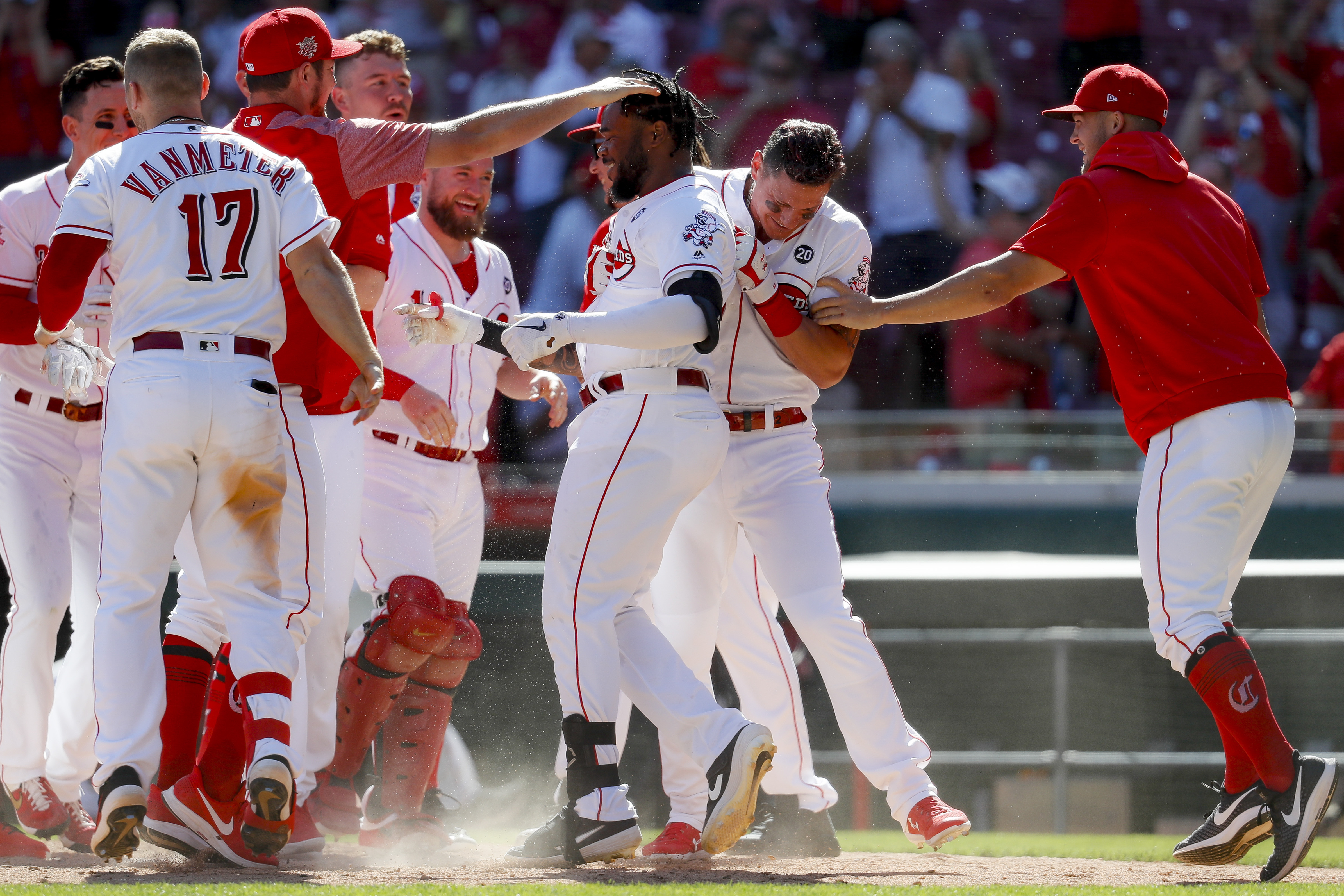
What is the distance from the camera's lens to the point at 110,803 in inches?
126

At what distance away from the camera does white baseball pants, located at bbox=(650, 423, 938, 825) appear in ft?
12.5

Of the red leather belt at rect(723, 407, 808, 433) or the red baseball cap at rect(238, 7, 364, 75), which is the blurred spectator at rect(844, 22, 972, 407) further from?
the red baseball cap at rect(238, 7, 364, 75)

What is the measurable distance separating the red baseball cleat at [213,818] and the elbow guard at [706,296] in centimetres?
160

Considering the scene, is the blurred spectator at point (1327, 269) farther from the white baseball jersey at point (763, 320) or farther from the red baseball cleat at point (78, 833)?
the red baseball cleat at point (78, 833)

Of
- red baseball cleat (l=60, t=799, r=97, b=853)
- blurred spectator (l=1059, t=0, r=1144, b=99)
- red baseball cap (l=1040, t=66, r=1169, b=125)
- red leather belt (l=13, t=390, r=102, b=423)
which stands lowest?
red baseball cleat (l=60, t=799, r=97, b=853)

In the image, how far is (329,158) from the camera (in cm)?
389

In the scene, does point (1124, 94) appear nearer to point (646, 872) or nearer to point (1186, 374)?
point (1186, 374)

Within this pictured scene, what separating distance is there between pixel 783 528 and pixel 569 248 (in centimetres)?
433

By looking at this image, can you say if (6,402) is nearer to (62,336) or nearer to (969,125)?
(62,336)

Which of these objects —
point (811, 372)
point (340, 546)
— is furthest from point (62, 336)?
point (811, 372)

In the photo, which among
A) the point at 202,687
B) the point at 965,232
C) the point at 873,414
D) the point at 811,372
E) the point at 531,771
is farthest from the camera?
the point at 965,232

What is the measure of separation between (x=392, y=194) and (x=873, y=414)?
3312mm

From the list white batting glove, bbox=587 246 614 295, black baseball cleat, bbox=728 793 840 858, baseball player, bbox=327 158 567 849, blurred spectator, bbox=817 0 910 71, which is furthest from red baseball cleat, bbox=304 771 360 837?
blurred spectator, bbox=817 0 910 71

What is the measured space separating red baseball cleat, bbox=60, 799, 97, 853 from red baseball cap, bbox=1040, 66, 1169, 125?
347cm
